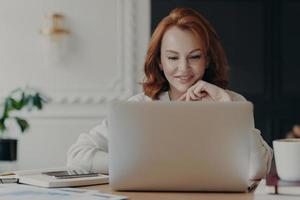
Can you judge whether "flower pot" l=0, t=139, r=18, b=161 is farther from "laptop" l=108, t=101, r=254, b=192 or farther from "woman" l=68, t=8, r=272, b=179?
"laptop" l=108, t=101, r=254, b=192

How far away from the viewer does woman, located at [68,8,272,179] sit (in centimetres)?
172

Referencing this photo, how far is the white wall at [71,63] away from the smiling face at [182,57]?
2.32 meters

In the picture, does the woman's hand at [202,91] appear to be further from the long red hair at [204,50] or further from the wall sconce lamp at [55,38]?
the wall sconce lamp at [55,38]

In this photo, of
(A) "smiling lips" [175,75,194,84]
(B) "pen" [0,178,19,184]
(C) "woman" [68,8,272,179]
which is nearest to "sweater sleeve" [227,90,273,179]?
(C) "woman" [68,8,272,179]

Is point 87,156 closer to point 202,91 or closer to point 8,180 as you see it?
point 8,180

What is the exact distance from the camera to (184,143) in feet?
4.27

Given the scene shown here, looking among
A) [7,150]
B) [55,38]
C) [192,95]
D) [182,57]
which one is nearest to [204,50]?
[182,57]

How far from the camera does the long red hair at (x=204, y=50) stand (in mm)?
1950

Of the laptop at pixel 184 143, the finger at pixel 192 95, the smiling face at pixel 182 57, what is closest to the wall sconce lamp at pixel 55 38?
the smiling face at pixel 182 57

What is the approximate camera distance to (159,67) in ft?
6.81

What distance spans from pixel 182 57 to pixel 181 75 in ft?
0.21

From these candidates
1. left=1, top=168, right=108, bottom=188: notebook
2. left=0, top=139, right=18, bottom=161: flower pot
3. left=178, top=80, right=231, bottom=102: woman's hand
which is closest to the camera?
left=1, top=168, right=108, bottom=188: notebook

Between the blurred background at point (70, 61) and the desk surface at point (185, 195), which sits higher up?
the blurred background at point (70, 61)

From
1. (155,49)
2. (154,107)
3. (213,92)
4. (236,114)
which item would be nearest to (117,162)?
(154,107)
